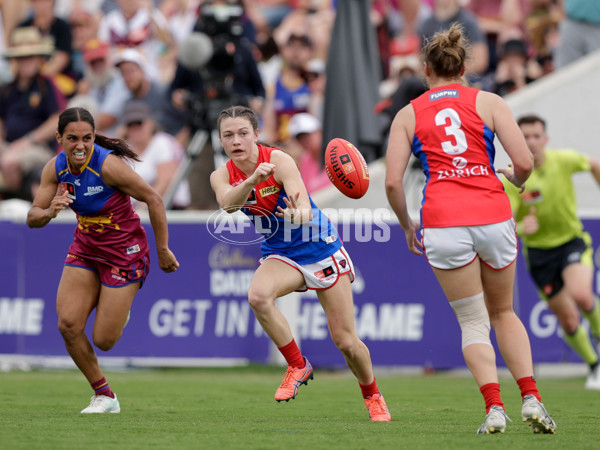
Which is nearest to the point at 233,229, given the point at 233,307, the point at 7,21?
the point at 233,307

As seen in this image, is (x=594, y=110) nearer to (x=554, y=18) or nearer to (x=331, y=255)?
(x=554, y=18)

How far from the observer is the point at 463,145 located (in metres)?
5.86

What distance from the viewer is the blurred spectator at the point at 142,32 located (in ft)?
51.4

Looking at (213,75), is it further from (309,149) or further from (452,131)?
(452,131)

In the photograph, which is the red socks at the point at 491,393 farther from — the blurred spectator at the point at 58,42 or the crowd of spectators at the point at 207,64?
the blurred spectator at the point at 58,42

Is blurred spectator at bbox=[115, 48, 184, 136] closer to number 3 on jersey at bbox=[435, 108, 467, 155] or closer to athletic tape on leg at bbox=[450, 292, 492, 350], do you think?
number 3 on jersey at bbox=[435, 108, 467, 155]

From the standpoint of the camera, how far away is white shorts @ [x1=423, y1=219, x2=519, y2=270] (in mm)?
5777

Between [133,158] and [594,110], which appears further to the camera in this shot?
[594,110]

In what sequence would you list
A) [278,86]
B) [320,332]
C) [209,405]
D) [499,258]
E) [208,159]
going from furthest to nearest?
[278,86] < [208,159] < [320,332] < [209,405] < [499,258]

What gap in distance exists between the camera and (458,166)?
5.87 metres

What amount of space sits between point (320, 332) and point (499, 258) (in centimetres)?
564

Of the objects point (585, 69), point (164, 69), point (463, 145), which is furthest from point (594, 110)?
point (463, 145)

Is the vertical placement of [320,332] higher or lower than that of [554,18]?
lower

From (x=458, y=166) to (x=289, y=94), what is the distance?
8.46 metres
